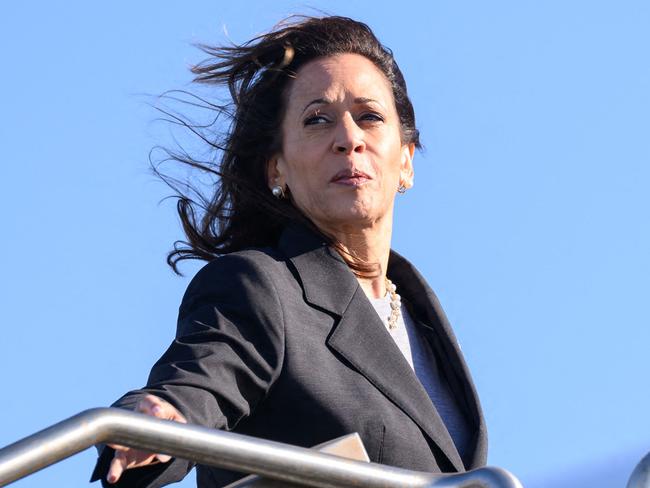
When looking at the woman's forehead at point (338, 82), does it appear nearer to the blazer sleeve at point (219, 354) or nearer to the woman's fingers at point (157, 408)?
the blazer sleeve at point (219, 354)

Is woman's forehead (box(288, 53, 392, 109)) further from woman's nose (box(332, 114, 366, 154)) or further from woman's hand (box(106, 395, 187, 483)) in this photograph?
woman's hand (box(106, 395, 187, 483))

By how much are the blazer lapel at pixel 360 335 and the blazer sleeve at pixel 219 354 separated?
0.20 metres

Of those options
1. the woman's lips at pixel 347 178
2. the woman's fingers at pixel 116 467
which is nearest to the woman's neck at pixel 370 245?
the woman's lips at pixel 347 178

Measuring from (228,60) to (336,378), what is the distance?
Result: 5.63ft

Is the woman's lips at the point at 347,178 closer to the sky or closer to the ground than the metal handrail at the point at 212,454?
closer to the sky

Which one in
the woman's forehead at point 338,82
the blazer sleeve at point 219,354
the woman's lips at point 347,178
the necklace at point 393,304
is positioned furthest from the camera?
the woman's forehead at point 338,82

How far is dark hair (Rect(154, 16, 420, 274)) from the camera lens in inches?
186

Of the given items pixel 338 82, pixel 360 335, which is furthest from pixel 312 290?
pixel 338 82

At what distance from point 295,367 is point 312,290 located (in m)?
0.42

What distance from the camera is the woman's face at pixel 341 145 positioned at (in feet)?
14.7

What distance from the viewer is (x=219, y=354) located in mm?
3471

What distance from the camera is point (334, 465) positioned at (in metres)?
2.33

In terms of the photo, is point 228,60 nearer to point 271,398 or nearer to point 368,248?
point 368,248

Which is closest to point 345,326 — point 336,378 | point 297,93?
point 336,378
